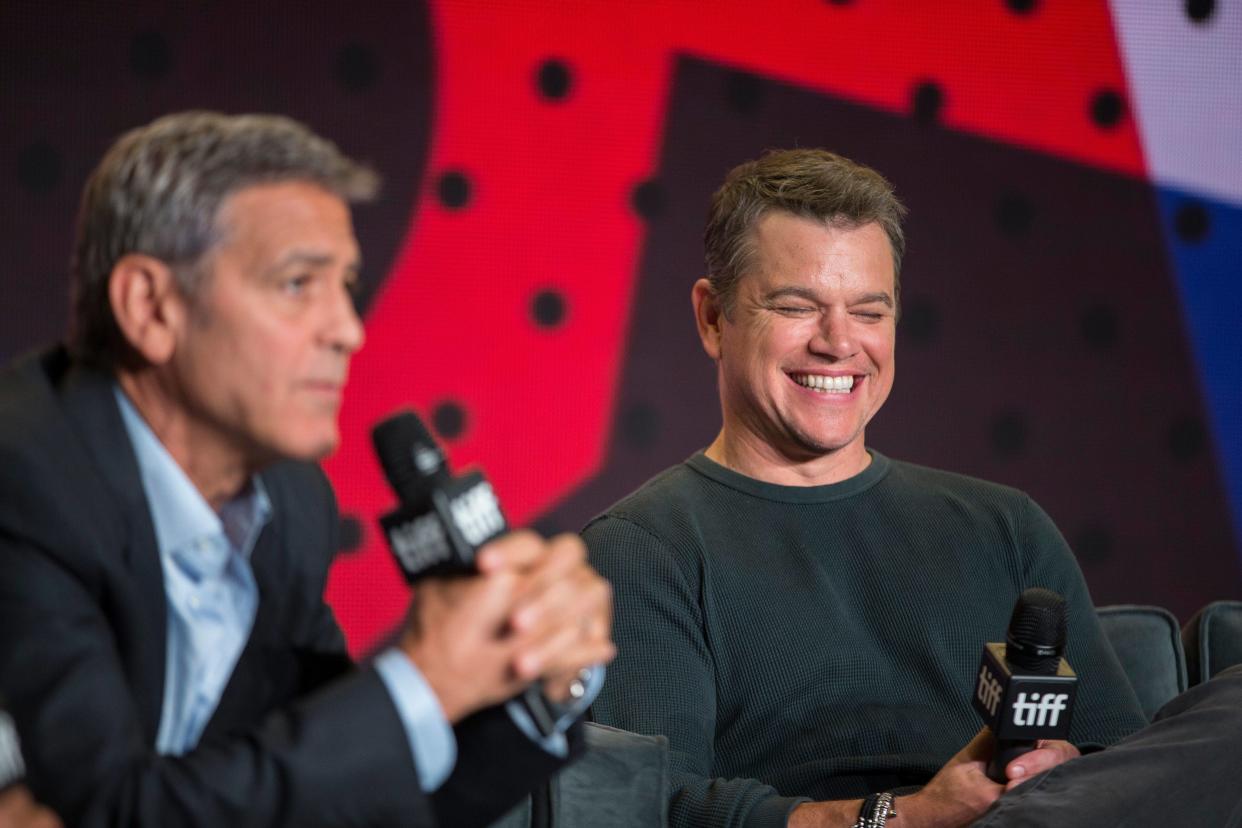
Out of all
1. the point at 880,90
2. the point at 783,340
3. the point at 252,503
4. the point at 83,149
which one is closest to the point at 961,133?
Result: the point at 880,90

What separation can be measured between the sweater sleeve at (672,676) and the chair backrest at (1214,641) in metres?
0.91

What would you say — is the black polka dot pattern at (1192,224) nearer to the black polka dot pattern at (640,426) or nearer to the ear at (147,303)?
the black polka dot pattern at (640,426)

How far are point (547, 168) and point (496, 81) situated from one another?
24 cm

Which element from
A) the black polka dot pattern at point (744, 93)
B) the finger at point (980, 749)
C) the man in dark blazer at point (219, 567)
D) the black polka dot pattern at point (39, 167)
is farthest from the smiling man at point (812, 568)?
the black polka dot pattern at point (39, 167)

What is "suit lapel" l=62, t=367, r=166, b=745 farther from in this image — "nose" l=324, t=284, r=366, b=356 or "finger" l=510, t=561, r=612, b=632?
"finger" l=510, t=561, r=612, b=632

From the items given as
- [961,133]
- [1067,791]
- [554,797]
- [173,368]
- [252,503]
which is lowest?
[554,797]

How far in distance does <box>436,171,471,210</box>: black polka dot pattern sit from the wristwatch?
2.08 m

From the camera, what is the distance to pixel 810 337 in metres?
2.05

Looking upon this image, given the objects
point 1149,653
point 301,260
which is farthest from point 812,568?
point 301,260

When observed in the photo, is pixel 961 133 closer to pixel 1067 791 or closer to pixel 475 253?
pixel 475 253

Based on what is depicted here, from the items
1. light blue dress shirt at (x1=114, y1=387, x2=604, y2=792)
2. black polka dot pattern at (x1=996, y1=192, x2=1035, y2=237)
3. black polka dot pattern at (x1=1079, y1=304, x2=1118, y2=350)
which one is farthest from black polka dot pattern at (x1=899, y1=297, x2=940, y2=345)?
light blue dress shirt at (x1=114, y1=387, x2=604, y2=792)

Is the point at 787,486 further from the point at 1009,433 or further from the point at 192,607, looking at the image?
the point at 1009,433

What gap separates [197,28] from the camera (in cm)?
324

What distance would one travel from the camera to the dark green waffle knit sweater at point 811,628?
180 cm
